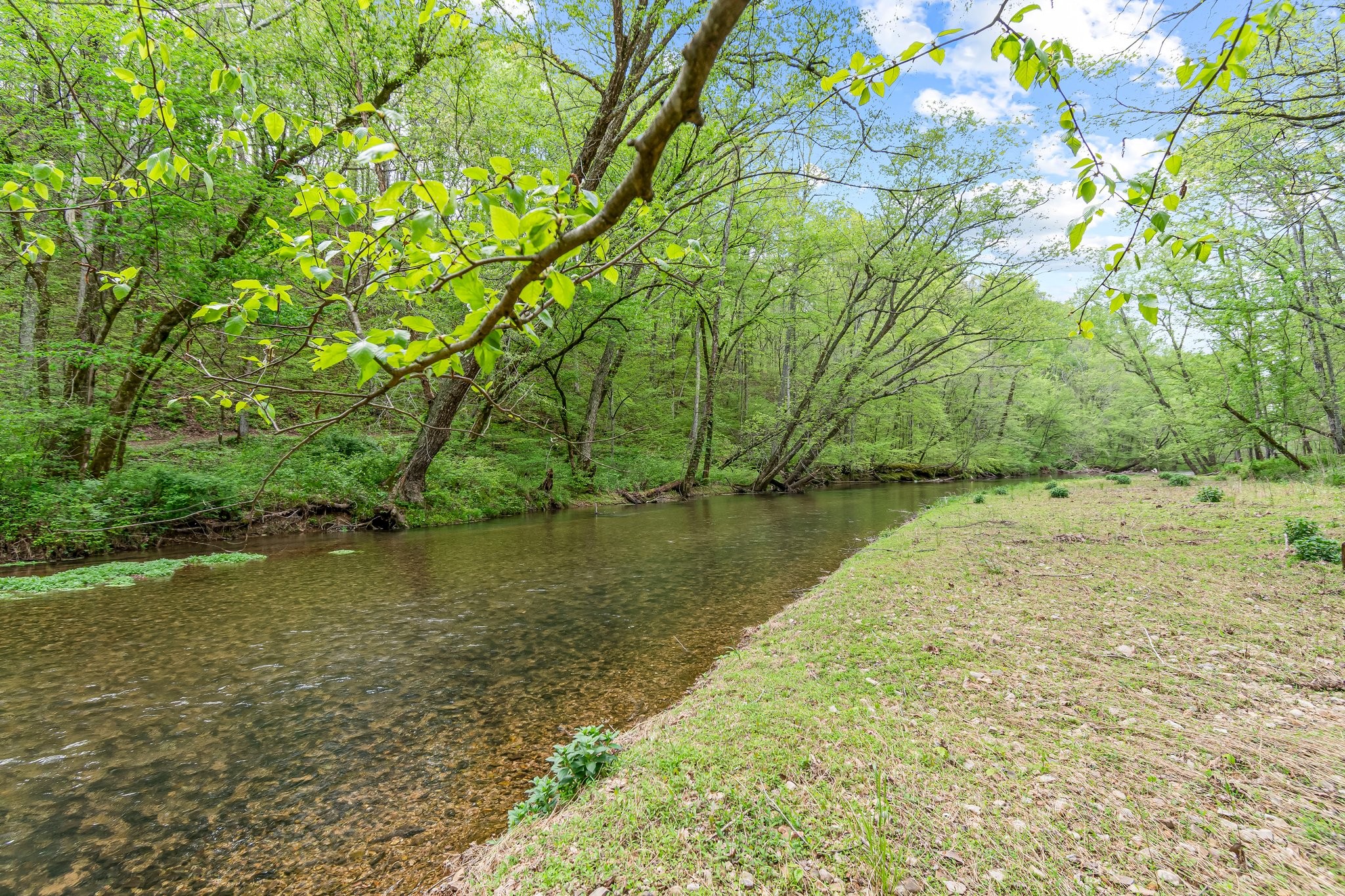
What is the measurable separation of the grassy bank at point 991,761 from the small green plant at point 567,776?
3.8 inches

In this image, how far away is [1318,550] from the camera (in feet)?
18.8

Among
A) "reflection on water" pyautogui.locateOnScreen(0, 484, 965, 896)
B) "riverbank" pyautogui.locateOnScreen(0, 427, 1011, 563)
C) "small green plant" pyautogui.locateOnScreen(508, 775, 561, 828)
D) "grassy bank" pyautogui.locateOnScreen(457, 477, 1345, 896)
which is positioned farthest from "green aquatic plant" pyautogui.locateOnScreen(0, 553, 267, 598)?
"grassy bank" pyautogui.locateOnScreen(457, 477, 1345, 896)

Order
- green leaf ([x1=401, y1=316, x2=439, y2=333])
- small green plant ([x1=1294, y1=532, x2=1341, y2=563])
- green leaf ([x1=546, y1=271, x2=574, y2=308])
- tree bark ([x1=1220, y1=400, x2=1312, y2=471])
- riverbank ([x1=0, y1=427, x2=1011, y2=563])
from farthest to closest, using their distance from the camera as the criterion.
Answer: tree bark ([x1=1220, y1=400, x2=1312, y2=471]) < riverbank ([x1=0, y1=427, x2=1011, y2=563]) < small green plant ([x1=1294, y1=532, x2=1341, y2=563]) < green leaf ([x1=546, y1=271, x2=574, y2=308]) < green leaf ([x1=401, y1=316, x2=439, y2=333])

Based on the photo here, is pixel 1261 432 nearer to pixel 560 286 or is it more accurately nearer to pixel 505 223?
pixel 560 286

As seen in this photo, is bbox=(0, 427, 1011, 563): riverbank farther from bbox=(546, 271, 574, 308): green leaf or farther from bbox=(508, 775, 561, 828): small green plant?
bbox=(546, 271, 574, 308): green leaf

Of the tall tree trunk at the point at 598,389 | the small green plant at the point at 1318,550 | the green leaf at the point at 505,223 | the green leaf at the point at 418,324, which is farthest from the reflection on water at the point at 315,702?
the tall tree trunk at the point at 598,389

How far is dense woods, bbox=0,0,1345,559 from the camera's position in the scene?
5.41 feet

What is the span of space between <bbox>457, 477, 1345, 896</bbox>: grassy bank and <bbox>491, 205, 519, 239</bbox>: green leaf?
8.31 feet

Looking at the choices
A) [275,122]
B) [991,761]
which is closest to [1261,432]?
[991,761]

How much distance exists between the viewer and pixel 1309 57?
280 inches

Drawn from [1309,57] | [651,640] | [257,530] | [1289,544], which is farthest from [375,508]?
[1309,57]

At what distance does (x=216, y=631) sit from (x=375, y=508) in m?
7.29

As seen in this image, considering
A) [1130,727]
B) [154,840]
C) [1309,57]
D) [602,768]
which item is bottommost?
[154,840]

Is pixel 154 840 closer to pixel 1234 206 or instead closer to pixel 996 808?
pixel 996 808
